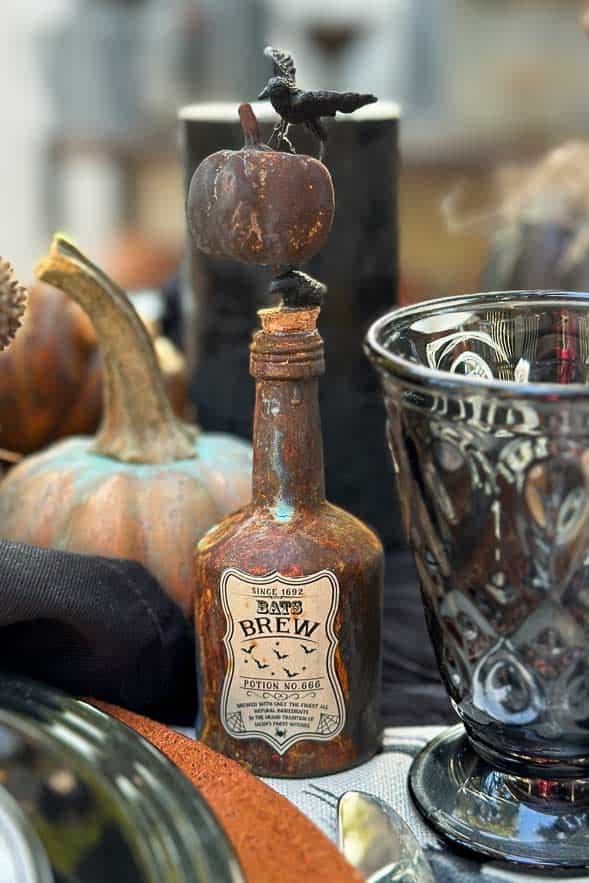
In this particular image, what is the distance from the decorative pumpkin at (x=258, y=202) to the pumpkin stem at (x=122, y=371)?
0.40ft

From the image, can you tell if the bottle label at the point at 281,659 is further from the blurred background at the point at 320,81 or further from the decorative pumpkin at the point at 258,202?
the blurred background at the point at 320,81

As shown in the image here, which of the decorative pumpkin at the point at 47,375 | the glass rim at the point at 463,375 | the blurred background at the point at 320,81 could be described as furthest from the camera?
the blurred background at the point at 320,81

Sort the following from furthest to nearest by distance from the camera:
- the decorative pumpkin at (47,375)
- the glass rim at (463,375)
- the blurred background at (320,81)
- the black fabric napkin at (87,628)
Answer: the blurred background at (320,81) → the decorative pumpkin at (47,375) → the black fabric napkin at (87,628) → the glass rim at (463,375)

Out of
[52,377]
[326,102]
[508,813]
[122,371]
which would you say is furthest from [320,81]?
[508,813]

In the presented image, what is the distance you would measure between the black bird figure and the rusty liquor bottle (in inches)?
2.7

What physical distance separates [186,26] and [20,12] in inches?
30.9

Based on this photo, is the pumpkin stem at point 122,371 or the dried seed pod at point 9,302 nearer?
the dried seed pod at point 9,302

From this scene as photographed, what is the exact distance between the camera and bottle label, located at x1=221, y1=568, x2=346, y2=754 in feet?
1.46

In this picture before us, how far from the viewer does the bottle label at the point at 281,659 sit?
0.45m

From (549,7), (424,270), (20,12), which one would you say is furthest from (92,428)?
(20,12)

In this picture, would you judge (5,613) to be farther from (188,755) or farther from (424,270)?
(424,270)

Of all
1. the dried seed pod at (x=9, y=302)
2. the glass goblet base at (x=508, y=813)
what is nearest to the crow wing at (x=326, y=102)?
the dried seed pod at (x=9, y=302)

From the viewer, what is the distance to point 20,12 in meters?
3.00

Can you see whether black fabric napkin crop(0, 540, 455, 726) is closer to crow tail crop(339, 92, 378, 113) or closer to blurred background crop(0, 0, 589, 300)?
crow tail crop(339, 92, 378, 113)
